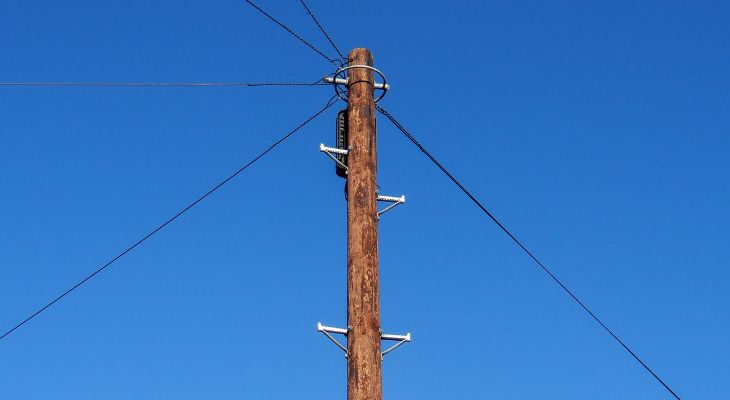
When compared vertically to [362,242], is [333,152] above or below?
above

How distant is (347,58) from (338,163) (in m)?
1.36

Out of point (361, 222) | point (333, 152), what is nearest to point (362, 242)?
point (361, 222)

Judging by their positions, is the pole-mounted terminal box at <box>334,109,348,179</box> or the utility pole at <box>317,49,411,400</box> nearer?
the utility pole at <box>317,49,411,400</box>

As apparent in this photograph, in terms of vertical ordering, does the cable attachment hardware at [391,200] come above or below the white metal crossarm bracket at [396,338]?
above

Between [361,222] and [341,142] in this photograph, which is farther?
[341,142]

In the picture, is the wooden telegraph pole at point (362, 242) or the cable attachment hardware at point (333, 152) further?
the cable attachment hardware at point (333, 152)

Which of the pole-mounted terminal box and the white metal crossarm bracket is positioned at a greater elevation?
the pole-mounted terminal box

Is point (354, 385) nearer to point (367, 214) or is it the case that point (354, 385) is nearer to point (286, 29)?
point (367, 214)

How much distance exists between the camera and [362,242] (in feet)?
30.9

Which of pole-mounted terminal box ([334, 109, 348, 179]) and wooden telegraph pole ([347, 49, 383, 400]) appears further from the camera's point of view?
pole-mounted terminal box ([334, 109, 348, 179])

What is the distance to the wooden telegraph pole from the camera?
891 centimetres

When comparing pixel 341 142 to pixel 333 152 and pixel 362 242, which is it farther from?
pixel 362 242

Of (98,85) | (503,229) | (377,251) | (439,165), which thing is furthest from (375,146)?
(98,85)

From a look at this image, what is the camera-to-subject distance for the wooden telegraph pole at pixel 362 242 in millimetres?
8914
